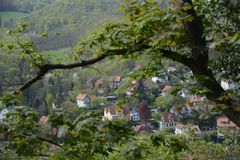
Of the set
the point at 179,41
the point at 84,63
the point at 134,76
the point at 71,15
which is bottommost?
the point at 134,76

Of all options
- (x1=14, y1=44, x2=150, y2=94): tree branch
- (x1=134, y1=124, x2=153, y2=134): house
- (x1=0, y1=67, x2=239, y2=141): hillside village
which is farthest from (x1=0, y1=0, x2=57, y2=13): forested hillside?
(x1=14, y1=44, x2=150, y2=94): tree branch

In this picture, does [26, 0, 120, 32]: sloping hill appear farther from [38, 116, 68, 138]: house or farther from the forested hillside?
[38, 116, 68, 138]: house

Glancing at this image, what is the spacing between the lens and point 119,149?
1934 mm

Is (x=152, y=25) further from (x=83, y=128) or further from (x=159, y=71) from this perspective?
(x=83, y=128)

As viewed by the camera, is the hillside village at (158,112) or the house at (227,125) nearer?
the hillside village at (158,112)

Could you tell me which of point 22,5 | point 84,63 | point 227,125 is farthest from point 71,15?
point 84,63

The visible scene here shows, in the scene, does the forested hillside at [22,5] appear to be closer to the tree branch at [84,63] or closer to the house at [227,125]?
the house at [227,125]

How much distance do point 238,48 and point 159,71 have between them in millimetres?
694

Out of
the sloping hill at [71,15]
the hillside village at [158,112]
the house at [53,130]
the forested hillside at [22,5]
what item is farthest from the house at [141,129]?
the forested hillside at [22,5]

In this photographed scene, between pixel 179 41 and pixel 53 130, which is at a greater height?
pixel 179 41

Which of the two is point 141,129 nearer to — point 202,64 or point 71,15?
point 202,64

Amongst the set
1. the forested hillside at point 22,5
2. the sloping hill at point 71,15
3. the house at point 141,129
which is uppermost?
the forested hillside at point 22,5

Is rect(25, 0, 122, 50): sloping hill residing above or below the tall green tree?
above

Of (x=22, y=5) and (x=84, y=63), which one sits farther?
(x=22, y=5)
